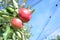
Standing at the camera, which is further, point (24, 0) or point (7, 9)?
point (24, 0)

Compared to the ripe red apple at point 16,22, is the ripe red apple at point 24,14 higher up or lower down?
higher up

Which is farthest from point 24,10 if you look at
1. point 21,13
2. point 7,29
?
point 7,29

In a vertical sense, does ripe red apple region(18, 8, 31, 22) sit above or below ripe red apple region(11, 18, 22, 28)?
above

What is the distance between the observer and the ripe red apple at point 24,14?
49.3 inches

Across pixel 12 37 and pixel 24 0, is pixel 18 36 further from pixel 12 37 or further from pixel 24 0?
pixel 24 0

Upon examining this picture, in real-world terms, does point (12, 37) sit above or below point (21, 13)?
below

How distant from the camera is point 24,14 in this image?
4.14ft

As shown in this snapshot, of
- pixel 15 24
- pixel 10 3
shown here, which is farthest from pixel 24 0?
pixel 15 24

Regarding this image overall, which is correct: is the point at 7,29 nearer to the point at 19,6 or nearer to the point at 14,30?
the point at 14,30

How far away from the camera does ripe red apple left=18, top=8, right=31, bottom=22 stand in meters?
1.25

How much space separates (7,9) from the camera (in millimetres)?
1286

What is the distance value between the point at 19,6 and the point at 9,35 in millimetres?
182

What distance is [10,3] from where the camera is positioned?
4.45 ft

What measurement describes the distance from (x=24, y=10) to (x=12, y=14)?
0.07m
